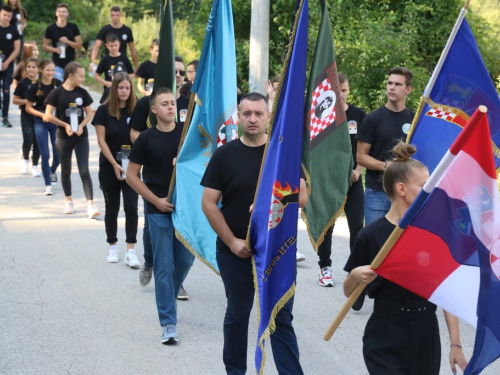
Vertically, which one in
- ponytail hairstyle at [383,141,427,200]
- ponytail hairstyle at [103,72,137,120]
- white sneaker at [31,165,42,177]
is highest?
ponytail hairstyle at [383,141,427,200]

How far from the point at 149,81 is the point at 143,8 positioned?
23.7 metres

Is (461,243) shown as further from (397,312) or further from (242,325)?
(242,325)

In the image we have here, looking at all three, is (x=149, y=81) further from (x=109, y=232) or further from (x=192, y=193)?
(x=192, y=193)

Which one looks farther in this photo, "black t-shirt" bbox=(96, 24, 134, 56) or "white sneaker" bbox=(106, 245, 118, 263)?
"black t-shirt" bbox=(96, 24, 134, 56)

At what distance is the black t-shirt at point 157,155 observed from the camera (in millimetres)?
7234

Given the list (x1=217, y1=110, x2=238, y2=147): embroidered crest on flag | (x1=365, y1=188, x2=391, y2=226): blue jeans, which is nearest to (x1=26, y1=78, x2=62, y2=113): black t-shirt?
(x1=217, y1=110, x2=238, y2=147): embroidered crest on flag

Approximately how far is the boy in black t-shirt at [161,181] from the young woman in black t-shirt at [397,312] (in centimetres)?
276

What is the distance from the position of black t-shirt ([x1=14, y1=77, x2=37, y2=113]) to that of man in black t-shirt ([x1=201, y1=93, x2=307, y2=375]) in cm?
819

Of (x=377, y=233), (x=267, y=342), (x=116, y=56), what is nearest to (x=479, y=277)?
(x=377, y=233)

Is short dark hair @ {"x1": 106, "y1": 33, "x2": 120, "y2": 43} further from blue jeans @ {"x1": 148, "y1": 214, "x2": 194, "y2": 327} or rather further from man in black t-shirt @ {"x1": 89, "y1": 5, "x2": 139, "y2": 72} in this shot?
blue jeans @ {"x1": 148, "y1": 214, "x2": 194, "y2": 327}

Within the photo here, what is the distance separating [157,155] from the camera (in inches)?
286

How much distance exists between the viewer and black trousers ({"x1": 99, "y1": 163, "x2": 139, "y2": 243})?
9.20 metres

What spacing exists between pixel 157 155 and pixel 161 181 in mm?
226

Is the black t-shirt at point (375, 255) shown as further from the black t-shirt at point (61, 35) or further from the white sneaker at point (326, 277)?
the black t-shirt at point (61, 35)
